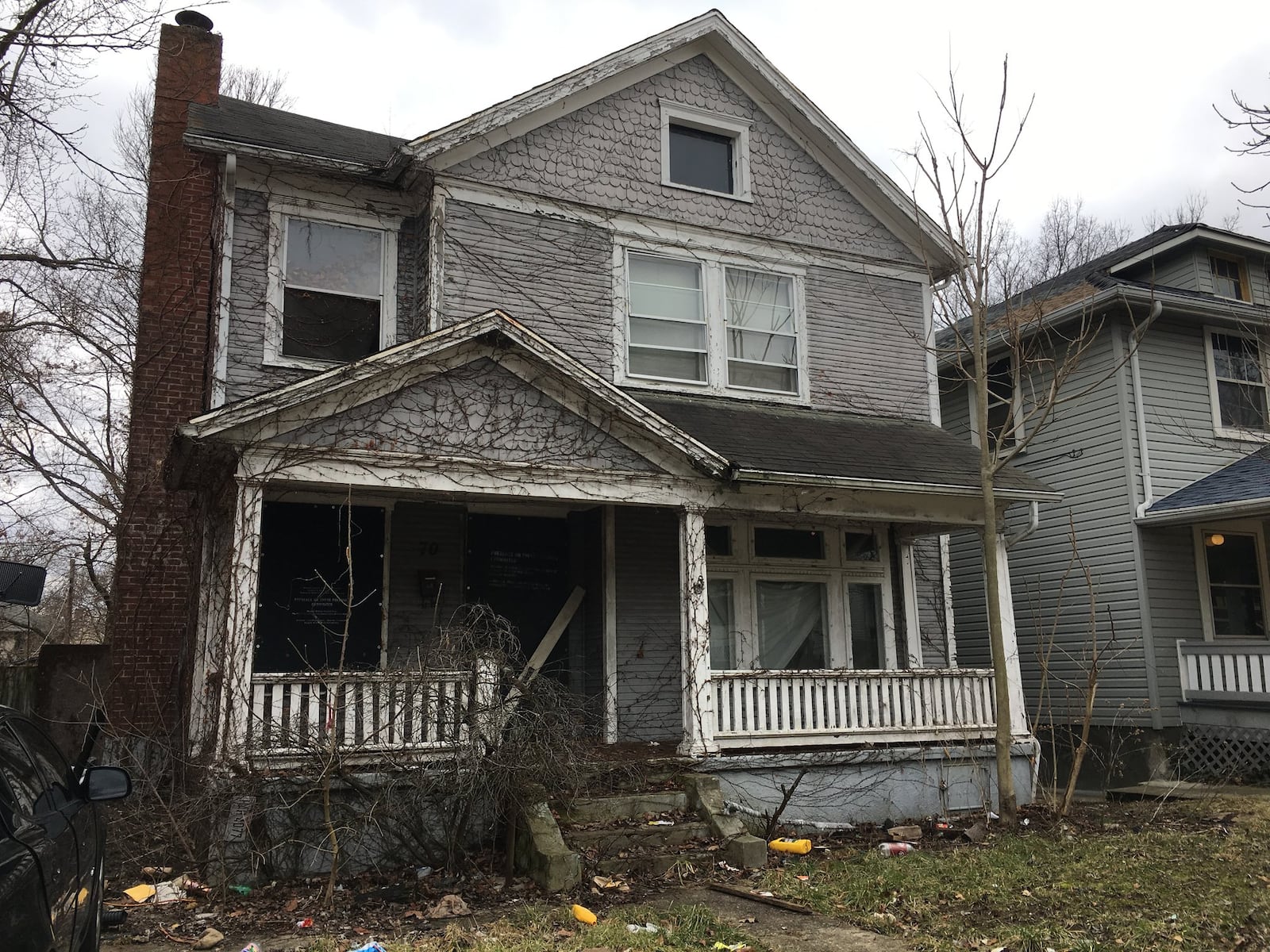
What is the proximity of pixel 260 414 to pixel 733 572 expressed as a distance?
6115mm

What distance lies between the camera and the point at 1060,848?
8.63m

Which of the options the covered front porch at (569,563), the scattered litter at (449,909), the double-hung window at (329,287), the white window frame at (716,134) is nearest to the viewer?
the scattered litter at (449,909)

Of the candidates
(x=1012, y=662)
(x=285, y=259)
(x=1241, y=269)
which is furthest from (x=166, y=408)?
(x=1241, y=269)

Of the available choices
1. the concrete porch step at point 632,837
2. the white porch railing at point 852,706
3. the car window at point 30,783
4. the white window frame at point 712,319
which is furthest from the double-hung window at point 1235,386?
the car window at point 30,783

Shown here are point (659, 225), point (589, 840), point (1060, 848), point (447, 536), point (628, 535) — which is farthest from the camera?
point (659, 225)

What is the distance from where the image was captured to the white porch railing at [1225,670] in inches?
542

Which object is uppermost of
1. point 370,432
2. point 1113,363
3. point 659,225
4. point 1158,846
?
point 659,225

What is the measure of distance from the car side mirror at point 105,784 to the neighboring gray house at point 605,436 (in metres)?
2.90

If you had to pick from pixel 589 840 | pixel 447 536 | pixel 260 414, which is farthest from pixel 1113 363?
pixel 260 414

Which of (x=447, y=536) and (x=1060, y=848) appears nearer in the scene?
(x=1060, y=848)

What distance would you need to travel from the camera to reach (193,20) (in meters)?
13.6

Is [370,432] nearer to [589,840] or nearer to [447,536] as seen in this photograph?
[447,536]

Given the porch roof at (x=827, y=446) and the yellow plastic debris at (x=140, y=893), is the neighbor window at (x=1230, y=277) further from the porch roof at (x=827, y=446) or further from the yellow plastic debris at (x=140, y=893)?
the yellow plastic debris at (x=140, y=893)

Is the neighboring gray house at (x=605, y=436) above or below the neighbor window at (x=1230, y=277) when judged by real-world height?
below
